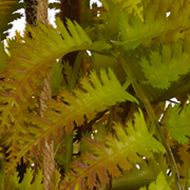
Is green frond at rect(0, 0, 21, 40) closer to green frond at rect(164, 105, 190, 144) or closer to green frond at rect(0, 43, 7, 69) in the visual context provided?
green frond at rect(0, 43, 7, 69)

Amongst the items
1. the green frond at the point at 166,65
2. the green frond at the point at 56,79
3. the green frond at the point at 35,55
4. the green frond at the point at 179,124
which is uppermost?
the green frond at the point at 35,55

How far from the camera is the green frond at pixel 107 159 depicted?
30 cm

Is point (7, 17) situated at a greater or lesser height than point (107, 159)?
greater

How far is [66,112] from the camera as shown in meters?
0.31

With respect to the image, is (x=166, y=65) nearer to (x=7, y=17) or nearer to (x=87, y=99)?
(x=87, y=99)

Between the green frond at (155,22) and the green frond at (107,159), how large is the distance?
0.06 meters

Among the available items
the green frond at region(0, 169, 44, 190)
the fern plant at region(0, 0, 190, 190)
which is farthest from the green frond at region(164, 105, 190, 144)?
the green frond at region(0, 169, 44, 190)

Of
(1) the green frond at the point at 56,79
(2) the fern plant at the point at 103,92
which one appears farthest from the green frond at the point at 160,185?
(1) the green frond at the point at 56,79

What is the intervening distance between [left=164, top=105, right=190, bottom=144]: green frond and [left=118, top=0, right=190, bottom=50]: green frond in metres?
0.05

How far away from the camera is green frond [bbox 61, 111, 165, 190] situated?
0.98 feet

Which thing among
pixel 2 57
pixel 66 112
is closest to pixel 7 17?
pixel 2 57

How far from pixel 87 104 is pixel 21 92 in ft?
0.14

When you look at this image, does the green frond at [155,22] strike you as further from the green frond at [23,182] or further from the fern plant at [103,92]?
the green frond at [23,182]

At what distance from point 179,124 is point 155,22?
7 cm
